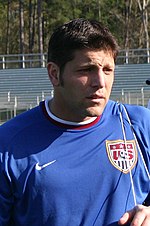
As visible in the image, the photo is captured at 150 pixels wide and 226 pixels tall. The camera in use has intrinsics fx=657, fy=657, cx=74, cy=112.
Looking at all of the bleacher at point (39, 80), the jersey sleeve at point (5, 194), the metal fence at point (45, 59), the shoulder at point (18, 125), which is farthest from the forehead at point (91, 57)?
the metal fence at point (45, 59)

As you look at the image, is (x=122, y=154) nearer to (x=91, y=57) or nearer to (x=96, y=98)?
(x=96, y=98)

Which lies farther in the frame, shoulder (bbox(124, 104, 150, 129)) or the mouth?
shoulder (bbox(124, 104, 150, 129))

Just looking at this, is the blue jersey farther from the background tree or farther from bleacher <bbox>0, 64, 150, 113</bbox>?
the background tree

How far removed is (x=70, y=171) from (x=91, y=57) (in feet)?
1.17

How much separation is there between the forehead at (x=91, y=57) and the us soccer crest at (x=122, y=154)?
0.84ft

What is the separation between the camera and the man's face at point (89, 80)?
1991 millimetres

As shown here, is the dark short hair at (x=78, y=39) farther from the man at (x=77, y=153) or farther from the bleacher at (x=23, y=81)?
the bleacher at (x=23, y=81)

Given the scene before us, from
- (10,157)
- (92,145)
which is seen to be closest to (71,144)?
(92,145)

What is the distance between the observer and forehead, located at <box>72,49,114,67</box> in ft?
6.54

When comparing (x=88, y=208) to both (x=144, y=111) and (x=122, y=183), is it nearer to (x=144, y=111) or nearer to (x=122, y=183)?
(x=122, y=183)

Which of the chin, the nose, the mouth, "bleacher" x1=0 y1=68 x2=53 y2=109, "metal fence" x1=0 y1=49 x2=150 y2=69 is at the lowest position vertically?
"bleacher" x1=0 y1=68 x2=53 y2=109

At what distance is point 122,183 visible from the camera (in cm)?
202

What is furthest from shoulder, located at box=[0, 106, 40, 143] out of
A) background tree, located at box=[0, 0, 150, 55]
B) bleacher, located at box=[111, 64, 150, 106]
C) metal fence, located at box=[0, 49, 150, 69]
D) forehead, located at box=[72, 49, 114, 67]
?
background tree, located at box=[0, 0, 150, 55]

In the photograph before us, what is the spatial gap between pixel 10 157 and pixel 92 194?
0.93 ft
